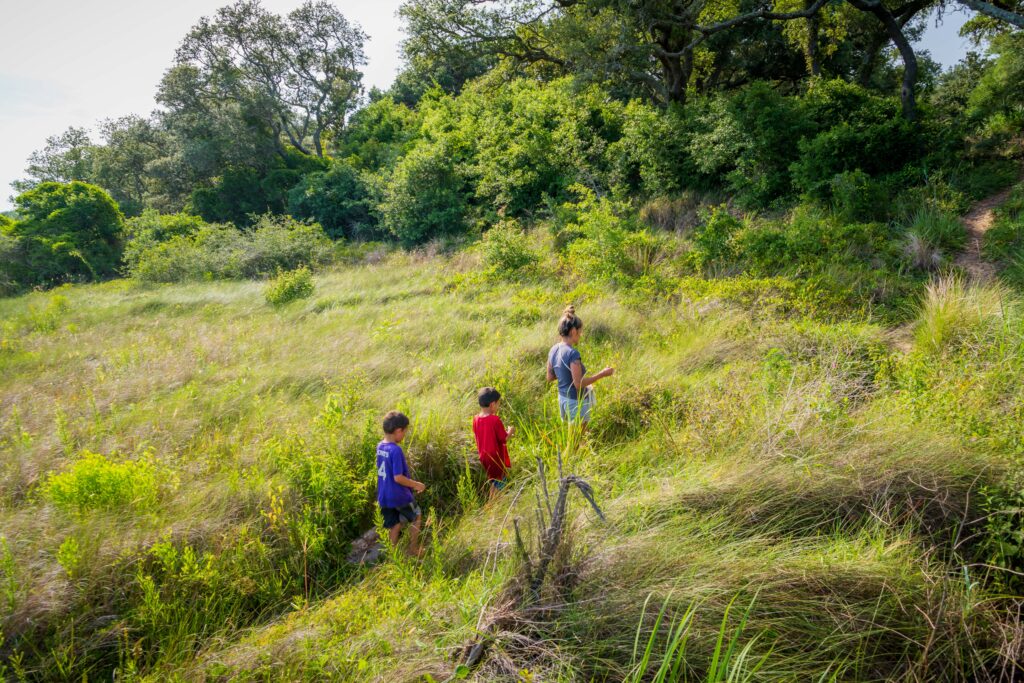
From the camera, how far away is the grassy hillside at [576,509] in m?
2.29

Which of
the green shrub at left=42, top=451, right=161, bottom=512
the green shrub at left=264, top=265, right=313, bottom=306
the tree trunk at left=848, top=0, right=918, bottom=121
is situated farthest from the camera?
the green shrub at left=264, top=265, right=313, bottom=306

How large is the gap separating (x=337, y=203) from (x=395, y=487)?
2134 cm

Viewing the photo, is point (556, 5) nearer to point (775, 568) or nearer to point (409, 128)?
point (409, 128)

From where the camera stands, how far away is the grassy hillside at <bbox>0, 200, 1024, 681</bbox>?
2.29 metres

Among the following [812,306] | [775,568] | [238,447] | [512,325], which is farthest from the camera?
[512,325]

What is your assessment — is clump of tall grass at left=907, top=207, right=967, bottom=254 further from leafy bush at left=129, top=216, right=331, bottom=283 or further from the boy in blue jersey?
leafy bush at left=129, top=216, right=331, bottom=283

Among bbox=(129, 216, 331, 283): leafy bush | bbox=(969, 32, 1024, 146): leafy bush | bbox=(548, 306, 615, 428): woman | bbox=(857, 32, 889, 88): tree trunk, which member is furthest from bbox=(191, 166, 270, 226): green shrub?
bbox=(969, 32, 1024, 146): leafy bush

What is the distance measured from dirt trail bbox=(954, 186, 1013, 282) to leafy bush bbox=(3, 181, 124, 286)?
2805cm

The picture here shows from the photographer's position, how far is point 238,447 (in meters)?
4.55

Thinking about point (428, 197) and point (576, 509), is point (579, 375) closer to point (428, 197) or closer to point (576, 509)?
point (576, 509)

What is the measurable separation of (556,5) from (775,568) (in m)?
15.5

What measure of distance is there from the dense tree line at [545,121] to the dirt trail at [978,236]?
3.11 feet

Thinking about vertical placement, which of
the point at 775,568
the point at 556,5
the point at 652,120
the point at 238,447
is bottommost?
the point at 775,568

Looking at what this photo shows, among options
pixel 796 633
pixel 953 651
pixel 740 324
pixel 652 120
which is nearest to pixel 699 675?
pixel 796 633
